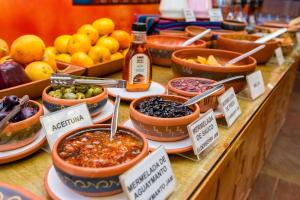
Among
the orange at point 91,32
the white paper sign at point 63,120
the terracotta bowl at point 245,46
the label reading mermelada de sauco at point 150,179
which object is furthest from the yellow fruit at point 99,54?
the label reading mermelada de sauco at point 150,179

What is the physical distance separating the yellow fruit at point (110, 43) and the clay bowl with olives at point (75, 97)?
529mm

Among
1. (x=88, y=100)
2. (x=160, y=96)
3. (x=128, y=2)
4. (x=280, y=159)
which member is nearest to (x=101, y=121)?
(x=88, y=100)

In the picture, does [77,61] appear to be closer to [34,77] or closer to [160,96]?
[34,77]

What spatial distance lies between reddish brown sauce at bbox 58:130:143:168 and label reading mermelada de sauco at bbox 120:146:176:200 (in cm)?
3

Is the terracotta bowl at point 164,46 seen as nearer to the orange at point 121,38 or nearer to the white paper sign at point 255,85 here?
the orange at point 121,38

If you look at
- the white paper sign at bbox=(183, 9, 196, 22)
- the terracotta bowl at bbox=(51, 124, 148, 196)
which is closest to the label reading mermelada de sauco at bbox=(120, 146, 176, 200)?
the terracotta bowl at bbox=(51, 124, 148, 196)

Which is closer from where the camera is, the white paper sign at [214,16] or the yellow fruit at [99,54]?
the yellow fruit at [99,54]

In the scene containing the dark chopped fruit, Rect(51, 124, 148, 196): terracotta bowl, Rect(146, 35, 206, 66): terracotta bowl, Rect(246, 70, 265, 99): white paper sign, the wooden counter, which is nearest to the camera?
Rect(51, 124, 148, 196): terracotta bowl

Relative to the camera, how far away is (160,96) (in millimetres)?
833

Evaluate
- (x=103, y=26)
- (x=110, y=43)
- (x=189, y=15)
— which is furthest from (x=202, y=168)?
(x=189, y=15)

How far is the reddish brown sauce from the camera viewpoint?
53 centimetres

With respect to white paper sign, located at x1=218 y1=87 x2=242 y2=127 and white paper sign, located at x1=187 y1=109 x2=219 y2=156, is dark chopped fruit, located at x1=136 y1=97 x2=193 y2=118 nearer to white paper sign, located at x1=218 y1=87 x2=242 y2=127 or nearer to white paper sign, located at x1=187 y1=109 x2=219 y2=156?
white paper sign, located at x1=187 y1=109 x2=219 y2=156

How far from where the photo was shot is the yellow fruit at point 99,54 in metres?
1.22

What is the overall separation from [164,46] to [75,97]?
70 cm
